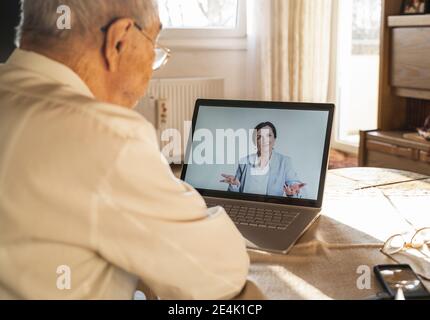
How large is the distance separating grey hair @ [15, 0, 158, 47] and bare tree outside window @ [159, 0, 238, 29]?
3.22 meters

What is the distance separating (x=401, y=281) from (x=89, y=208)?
50 centimetres

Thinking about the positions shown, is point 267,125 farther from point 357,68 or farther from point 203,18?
point 357,68

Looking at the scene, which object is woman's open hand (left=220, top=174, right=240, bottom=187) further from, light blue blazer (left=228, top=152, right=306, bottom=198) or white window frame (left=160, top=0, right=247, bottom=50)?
white window frame (left=160, top=0, right=247, bottom=50)

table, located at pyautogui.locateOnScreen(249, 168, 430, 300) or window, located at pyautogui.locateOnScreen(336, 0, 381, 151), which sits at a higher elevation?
window, located at pyautogui.locateOnScreen(336, 0, 381, 151)

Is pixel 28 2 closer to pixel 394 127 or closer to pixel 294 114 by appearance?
pixel 294 114

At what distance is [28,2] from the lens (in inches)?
30.2

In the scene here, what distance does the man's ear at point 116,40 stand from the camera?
75 centimetres

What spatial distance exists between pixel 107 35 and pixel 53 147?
7.4 inches

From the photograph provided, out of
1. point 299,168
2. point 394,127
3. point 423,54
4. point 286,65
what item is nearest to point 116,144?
point 299,168

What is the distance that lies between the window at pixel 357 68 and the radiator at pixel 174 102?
1092mm

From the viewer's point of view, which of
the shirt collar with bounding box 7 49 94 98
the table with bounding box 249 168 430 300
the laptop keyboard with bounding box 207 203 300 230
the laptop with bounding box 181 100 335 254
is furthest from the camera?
the laptop with bounding box 181 100 335 254

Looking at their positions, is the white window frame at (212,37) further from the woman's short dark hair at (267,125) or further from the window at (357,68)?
the woman's short dark hair at (267,125)

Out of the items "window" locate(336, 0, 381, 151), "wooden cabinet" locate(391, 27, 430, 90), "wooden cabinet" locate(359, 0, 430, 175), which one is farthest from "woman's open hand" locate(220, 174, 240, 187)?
"window" locate(336, 0, 381, 151)

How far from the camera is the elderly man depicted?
25.4 inches
